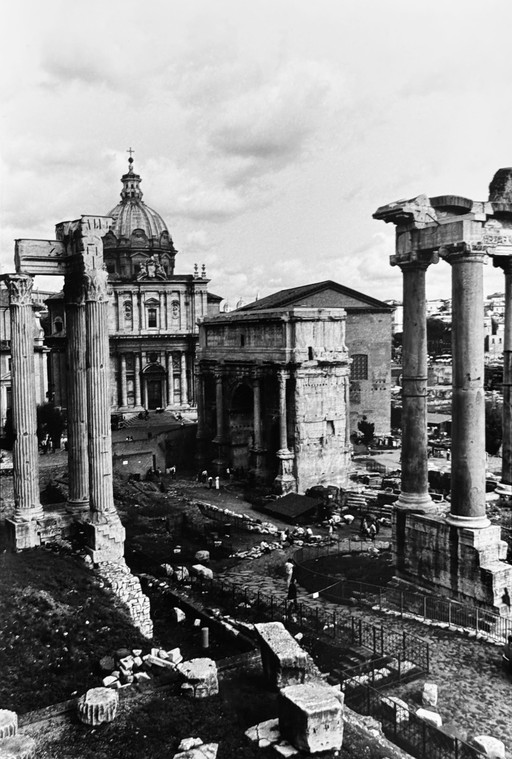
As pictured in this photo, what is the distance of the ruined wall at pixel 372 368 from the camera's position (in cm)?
5484

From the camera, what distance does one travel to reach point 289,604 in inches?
727

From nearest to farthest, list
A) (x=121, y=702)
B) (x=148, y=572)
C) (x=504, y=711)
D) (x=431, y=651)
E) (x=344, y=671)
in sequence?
(x=121, y=702) < (x=504, y=711) < (x=344, y=671) < (x=431, y=651) < (x=148, y=572)

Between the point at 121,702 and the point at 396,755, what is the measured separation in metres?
4.52

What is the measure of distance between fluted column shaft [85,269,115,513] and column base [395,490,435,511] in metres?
7.54

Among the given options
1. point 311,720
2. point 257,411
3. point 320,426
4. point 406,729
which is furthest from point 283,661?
point 257,411

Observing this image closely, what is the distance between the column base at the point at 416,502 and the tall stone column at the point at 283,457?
17.7 meters

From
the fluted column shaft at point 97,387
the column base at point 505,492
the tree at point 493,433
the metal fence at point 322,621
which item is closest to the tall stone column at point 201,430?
the tree at point 493,433

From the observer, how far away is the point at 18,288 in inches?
731

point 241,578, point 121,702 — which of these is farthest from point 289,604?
point 121,702

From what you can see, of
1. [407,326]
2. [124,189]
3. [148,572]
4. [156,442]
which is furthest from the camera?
[124,189]

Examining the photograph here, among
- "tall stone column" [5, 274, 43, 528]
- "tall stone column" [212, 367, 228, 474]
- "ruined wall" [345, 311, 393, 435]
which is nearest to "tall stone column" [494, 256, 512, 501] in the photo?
"tall stone column" [5, 274, 43, 528]

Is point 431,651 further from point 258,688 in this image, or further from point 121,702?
point 121,702

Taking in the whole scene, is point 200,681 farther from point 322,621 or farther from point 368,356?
point 368,356

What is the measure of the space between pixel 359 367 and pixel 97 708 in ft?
150
